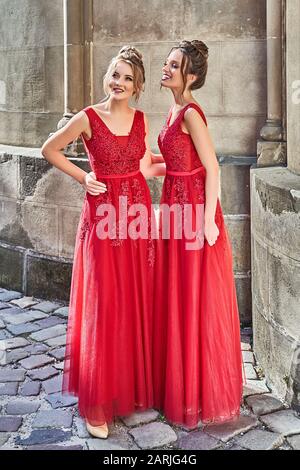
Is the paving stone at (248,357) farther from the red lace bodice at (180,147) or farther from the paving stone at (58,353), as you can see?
the red lace bodice at (180,147)

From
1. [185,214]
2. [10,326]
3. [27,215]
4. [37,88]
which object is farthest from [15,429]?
[37,88]

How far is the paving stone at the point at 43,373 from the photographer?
416 cm

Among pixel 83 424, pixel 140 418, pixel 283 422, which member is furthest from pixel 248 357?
pixel 83 424

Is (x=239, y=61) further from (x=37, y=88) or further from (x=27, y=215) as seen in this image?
(x=27, y=215)

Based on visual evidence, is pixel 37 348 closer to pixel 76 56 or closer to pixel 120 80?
pixel 120 80

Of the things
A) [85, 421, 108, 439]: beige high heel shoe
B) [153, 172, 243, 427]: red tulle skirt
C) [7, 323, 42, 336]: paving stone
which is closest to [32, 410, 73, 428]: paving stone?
[85, 421, 108, 439]: beige high heel shoe

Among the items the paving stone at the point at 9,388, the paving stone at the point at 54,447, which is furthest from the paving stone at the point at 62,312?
the paving stone at the point at 54,447

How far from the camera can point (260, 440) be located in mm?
3326

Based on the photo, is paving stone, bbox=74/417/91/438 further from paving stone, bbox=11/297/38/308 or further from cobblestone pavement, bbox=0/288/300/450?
paving stone, bbox=11/297/38/308

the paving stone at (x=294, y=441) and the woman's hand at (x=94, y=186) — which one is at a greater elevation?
the woman's hand at (x=94, y=186)

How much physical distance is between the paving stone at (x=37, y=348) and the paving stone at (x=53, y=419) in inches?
36.0

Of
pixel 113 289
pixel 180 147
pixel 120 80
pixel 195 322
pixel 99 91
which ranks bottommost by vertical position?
pixel 195 322

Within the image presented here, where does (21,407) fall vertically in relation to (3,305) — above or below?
below

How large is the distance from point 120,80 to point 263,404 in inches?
68.0
